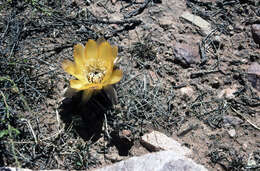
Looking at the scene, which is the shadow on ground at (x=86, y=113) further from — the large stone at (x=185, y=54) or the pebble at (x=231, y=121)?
the pebble at (x=231, y=121)

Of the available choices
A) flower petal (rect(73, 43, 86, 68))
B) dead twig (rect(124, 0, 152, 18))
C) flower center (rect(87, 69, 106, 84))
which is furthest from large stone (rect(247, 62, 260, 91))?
flower petal (rect(73, 43, 86, 68))

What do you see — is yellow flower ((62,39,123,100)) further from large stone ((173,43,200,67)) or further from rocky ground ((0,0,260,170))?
large stone ((173,43,200,67))

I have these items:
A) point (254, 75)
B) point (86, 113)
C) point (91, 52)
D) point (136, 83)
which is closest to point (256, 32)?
point (254, 75)

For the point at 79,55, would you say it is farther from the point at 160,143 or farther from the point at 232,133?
the point at 232,133

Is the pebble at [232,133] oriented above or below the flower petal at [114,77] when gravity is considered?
below

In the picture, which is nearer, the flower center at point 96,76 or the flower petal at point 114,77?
the flower petal at point 114,77

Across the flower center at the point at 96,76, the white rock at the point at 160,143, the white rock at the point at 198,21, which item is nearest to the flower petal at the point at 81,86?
the flower center at the point at 96,76

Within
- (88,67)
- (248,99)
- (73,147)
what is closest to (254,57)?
(248,99)
